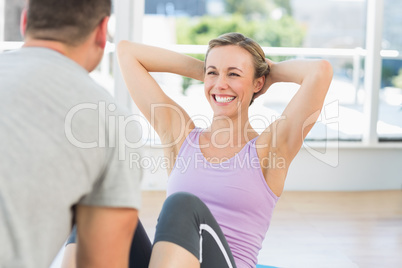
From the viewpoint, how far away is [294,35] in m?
4.49

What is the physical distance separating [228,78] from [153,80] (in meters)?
0.29

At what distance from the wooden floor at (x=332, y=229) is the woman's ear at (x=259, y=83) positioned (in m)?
0.99

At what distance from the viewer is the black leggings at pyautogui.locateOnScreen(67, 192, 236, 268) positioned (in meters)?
1.39

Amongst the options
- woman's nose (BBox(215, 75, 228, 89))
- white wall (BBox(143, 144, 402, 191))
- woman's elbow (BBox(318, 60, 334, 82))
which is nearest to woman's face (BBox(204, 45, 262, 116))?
woman's nose (BBox(215, 75, 228, 89))

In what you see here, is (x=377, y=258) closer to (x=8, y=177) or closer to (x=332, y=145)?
(x=332, y=145)

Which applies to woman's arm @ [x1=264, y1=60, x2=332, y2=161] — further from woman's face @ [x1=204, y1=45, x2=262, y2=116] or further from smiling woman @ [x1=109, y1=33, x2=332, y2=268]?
woman's face @ [x1=204, y1=45, x2=262, y2=116]

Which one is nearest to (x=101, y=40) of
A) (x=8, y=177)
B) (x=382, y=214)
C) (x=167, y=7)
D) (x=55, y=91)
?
(x=55, y=91)

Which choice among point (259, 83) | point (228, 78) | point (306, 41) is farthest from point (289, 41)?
point (228, 78)

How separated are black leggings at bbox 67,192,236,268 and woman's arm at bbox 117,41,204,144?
500mm

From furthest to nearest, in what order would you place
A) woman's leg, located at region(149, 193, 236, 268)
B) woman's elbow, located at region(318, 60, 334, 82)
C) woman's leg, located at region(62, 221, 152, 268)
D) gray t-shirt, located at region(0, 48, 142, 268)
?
woman's elbow, located at region(318, 60, 334, 82)
woman's leg, located at region(62, 221, 152, 268)
woman's leg, located at region(149, 193, 236, 268)
gray t-shirt, located at region(0, 48, 142, 268)

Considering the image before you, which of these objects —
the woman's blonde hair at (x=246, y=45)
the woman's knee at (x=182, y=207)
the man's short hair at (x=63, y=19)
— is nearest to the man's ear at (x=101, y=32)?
the man's short hair at (x=63, y=19)

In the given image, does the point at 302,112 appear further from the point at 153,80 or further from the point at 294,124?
the point at 153,80

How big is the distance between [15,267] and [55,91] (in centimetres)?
29

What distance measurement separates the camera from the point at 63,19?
0.93 metres
